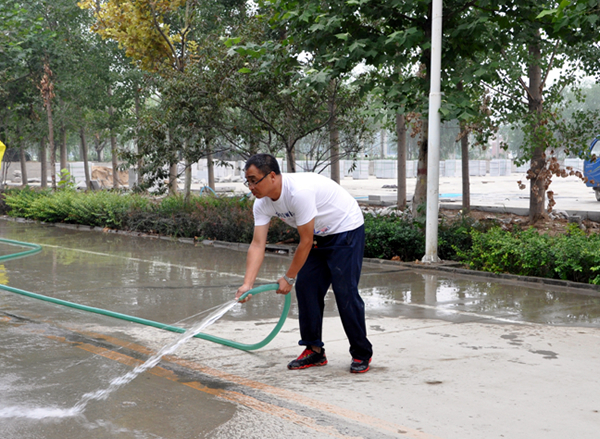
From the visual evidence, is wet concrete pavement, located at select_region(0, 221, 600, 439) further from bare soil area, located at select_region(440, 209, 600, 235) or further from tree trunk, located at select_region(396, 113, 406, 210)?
tree trunk, located at select_region(396, 113, 406, 210)

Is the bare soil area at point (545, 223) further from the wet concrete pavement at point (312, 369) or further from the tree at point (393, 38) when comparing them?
the wet concrete pavement at point (312, 369)

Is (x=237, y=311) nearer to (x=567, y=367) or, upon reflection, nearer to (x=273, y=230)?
(x=567, y=367)

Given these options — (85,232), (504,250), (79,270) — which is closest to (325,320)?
(504,250)

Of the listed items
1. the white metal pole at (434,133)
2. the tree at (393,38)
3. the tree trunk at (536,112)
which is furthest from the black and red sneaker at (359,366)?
the tree trunk at (536,112)

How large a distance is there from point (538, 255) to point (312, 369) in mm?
5219

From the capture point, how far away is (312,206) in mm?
4949

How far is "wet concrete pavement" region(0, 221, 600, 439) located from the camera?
13.6ft

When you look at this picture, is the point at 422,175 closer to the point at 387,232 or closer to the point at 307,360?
the point at 387,232

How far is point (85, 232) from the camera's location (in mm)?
17641

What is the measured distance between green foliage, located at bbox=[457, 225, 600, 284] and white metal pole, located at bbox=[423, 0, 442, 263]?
0.50m

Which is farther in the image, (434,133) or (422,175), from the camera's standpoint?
(422,175)

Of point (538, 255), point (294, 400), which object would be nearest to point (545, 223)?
point (538, 255)

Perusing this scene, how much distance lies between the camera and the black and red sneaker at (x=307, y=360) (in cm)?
535

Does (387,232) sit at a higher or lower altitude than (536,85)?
lower
